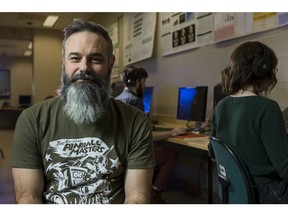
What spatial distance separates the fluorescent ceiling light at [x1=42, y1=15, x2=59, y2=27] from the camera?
6664 millimetres

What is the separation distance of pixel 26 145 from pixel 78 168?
205mm

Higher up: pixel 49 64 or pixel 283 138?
pixel 49 64

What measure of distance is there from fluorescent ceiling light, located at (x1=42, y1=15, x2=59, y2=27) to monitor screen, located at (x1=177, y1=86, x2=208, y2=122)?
458 cm

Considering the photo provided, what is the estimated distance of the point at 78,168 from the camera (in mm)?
1137

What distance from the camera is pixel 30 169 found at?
3.74 ft

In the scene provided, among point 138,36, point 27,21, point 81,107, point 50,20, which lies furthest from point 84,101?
point 27,21

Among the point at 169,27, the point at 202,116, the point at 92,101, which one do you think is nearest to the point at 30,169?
the point at 92,101

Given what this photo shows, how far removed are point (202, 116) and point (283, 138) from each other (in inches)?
51.0

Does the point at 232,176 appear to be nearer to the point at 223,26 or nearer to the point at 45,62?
the point at 223,26

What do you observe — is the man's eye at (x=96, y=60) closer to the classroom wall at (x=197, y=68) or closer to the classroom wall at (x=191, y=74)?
the classroom wall at (x=191, y=74)

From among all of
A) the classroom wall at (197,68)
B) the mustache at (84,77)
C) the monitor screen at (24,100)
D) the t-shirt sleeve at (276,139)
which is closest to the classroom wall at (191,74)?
the classroom wall at (197,68)

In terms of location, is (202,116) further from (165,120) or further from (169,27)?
(169,27)

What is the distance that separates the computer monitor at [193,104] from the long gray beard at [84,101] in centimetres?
156

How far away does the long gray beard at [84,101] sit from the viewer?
1181 millimetres
